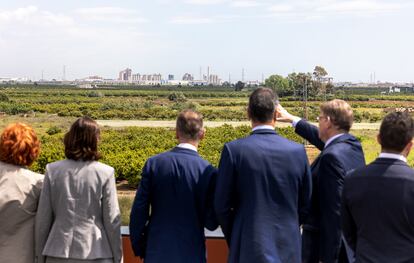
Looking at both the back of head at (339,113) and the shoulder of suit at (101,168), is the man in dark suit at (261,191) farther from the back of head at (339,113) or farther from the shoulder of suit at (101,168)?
the shoulder of suit at (101,168)

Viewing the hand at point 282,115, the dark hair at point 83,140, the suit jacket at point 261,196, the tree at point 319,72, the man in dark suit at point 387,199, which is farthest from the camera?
the tree at point 319,72

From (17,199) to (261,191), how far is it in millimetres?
1320

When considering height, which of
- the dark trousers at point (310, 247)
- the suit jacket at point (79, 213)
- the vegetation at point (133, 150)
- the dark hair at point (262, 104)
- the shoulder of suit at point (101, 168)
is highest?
the dark hair at point (262, 104)

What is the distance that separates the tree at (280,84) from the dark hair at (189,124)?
186ft

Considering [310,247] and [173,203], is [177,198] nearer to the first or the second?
[173,203]

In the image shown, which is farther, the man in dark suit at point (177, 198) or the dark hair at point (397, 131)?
the man in dark suit at point (177, 198)

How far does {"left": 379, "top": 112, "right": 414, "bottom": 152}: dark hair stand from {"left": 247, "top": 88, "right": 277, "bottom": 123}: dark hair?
58cm

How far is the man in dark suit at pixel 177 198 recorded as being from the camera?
2.93 meters

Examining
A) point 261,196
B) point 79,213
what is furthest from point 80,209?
point 261,196

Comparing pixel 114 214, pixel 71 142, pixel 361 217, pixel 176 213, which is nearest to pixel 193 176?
pixel 176 213

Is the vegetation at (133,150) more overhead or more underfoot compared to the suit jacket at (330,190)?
more underfoot

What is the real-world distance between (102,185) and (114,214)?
0.17 meters

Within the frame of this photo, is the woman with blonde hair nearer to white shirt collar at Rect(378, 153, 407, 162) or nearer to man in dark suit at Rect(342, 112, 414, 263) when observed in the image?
man in dark suit at Rect(342, 112, 414, 263)

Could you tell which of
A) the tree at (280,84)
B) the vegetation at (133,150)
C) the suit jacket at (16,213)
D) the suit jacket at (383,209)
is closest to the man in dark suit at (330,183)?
the suit jacket at (383,209)
